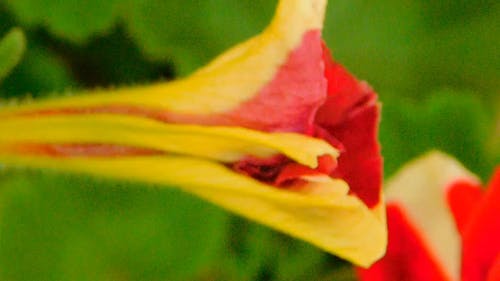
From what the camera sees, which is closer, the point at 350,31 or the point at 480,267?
the point at 480,267

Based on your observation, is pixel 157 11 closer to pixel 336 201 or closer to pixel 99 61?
pixel 99 61

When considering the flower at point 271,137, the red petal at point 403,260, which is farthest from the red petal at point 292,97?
the red petal at point 403,260

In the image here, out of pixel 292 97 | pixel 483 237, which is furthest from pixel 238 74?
pixel 483 237

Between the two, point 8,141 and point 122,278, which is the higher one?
point 8,141

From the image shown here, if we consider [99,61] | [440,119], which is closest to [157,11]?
[99,61]

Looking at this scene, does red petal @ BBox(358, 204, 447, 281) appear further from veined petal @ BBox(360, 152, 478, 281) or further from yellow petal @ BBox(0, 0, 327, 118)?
yellow petal @ BBox(0, 0, 327, 118)

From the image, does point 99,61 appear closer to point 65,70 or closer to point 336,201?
point 65,70
